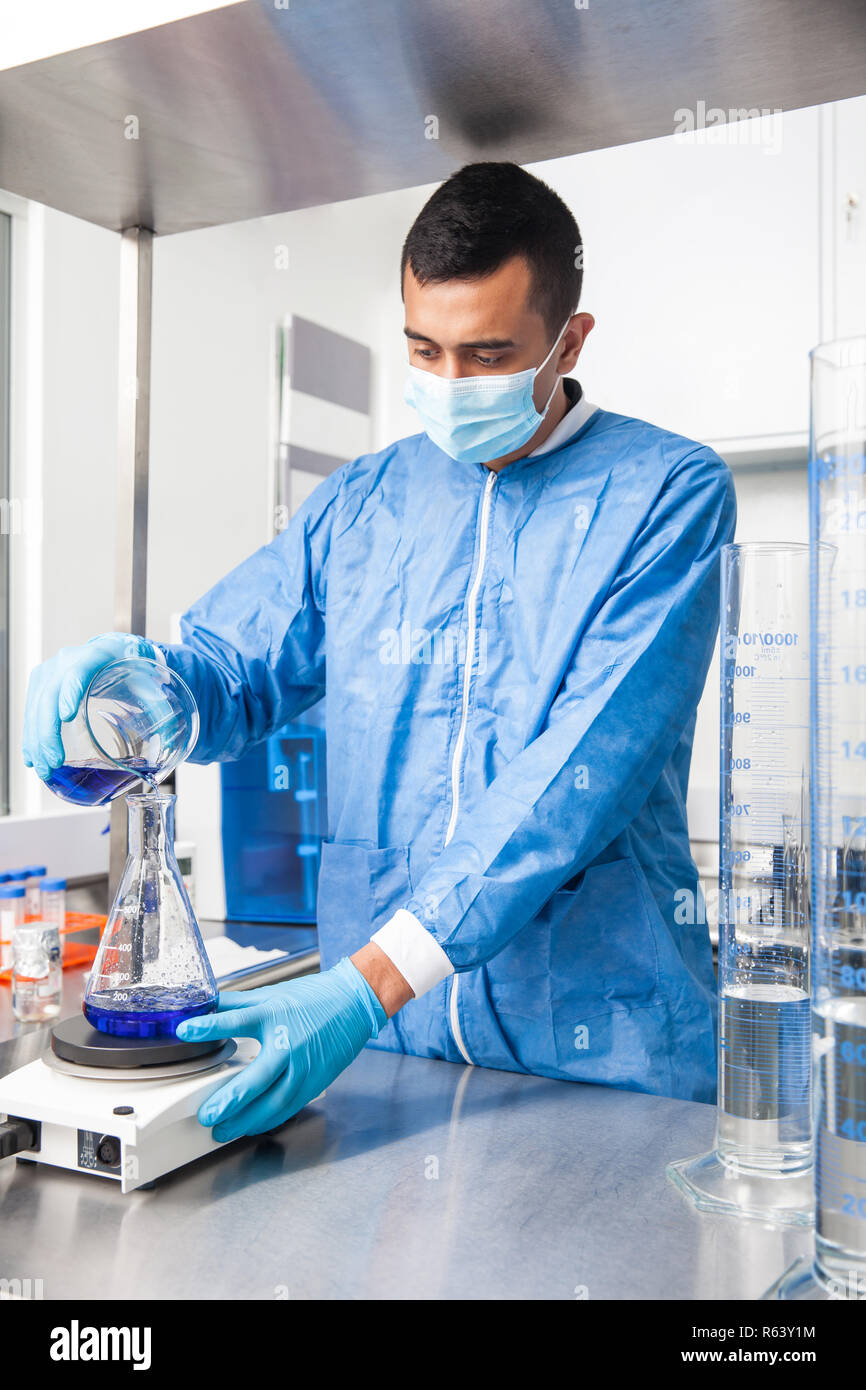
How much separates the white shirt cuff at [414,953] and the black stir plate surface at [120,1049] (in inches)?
6.8

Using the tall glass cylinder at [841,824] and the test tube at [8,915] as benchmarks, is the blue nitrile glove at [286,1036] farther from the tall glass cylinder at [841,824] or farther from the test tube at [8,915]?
the test tube at [8,915]

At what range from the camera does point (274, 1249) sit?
2.36 ft

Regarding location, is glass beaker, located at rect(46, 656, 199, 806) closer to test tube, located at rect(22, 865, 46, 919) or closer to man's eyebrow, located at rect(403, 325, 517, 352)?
man's eyebrow, located at rect(403, 325, 517, 352)

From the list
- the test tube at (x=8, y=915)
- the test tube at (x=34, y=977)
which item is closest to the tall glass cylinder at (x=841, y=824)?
the test tube at (x=34, y=977)

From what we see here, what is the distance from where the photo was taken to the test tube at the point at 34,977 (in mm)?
1693

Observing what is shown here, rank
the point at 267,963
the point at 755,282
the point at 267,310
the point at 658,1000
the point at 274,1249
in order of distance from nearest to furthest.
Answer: the point at 274,1249
the point at 658,1000
the point at 267,963
the point at 755,282
the point at 267,310

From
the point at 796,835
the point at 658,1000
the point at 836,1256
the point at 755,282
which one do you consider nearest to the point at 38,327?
the point at 755,282

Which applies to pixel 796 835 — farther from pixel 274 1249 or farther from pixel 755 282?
pixel 755 282

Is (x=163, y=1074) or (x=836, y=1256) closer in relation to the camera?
(x=836, y=1256)

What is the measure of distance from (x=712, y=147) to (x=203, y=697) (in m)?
2.35

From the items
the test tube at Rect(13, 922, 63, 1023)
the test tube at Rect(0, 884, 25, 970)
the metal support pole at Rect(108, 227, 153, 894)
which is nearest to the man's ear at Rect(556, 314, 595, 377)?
the metal support pole at Rect(108, 227, 153, 894)

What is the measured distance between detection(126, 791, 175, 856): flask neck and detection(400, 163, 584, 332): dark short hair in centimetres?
66

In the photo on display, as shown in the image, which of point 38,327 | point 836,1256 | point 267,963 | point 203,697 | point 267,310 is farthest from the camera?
point 267,310
